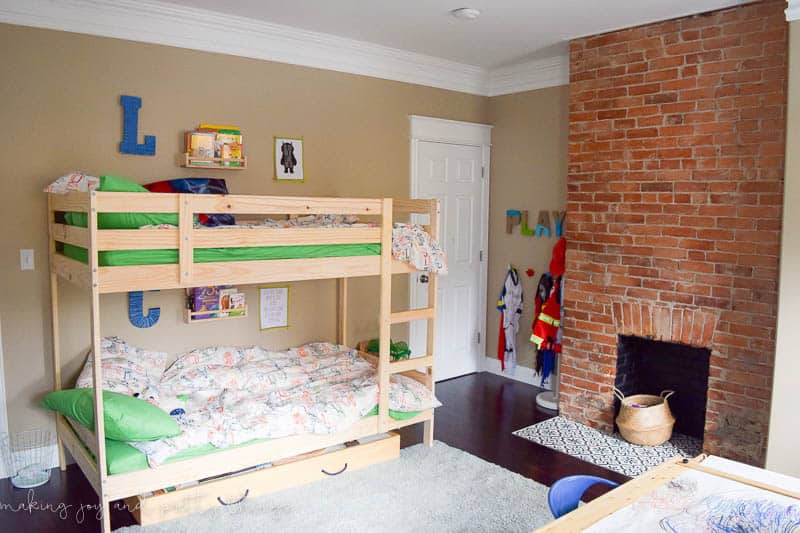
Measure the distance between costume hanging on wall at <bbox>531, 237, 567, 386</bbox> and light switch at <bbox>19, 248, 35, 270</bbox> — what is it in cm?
334

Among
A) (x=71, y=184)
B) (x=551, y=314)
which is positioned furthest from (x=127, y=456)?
(x=551, y=314)

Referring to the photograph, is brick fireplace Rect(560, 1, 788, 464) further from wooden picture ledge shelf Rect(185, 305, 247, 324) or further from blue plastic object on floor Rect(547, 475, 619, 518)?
wooden picture ledge shelf Rect(185, 305, 247, 324)

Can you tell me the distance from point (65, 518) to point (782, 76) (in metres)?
4.26

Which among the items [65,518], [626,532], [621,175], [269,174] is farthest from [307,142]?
[626,532]

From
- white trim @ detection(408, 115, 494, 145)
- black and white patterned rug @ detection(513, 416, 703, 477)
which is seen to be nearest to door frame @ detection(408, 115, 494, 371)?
white trim @ detection(408, 115, 494, 145)

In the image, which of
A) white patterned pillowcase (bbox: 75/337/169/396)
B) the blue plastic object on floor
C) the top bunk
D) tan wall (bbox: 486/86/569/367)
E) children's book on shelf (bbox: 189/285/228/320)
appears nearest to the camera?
the blue plastic object on floor

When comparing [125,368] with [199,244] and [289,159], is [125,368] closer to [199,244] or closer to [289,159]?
[199,244]

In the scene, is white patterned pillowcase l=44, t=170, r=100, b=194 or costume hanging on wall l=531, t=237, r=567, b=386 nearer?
white patterned pillowcase l=44, t=170, r=100, b=194

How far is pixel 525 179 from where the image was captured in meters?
5.19

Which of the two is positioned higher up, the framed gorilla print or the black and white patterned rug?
the framed gorilla print

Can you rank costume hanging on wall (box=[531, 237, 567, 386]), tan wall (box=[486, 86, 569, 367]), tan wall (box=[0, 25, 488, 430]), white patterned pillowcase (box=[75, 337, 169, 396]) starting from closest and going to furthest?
1. white patterned pillowcase (box=[75, 337, 169, 396])
2. tan wall (box=[0, 25, 488, 430])
3. costume hanging on wall (box=[531, 237, 567, 386])
4. tan wall (box=[486, 86, 569, 367])

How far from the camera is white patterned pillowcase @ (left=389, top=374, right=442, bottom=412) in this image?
11.9 ft

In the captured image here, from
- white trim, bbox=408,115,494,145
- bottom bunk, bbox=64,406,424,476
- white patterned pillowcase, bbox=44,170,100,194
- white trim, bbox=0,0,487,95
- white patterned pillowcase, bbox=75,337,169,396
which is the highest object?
white trim, bbox=0,0,487,95

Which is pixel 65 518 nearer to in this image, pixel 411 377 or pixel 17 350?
pixel 17 350
